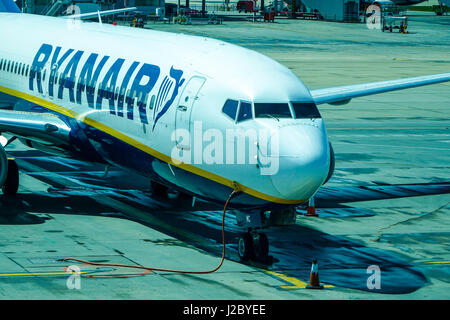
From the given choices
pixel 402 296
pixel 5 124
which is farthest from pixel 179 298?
pixel 5 124

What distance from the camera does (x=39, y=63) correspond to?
101 ft

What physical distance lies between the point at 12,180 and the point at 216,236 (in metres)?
7.88

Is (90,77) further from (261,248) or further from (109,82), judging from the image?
(261,248)

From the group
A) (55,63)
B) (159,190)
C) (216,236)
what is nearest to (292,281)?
(216,236)

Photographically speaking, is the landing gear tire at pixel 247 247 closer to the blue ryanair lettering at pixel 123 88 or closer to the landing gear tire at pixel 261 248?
the landing gear tire at pixel 261 248

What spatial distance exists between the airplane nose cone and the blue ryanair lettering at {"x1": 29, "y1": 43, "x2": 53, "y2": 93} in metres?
13.0

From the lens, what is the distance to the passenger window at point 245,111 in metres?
20.5

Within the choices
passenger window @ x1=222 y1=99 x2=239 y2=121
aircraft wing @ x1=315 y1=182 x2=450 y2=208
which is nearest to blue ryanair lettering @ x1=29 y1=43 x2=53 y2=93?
aircraft wing @ x1=315 y1=182 x2=450 y2=208

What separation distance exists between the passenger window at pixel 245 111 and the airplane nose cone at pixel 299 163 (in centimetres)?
100

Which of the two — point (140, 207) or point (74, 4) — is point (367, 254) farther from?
point (74, 4)

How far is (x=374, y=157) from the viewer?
124 ft

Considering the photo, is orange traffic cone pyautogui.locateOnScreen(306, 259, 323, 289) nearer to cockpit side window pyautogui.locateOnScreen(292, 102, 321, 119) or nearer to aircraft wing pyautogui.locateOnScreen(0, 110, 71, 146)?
cockpit side window pyautogui.locateOnScreen(292, 102, 321, 119)
